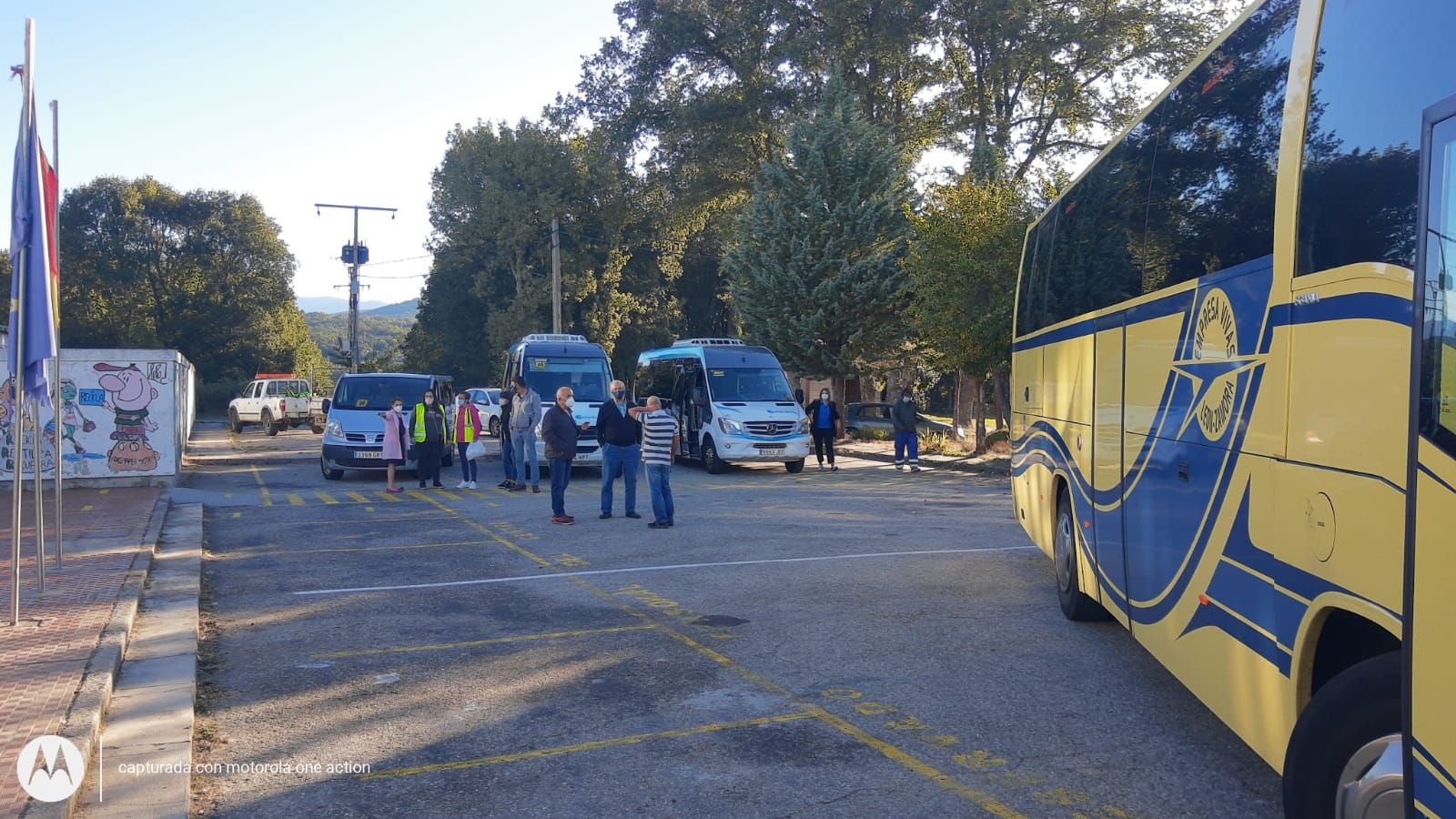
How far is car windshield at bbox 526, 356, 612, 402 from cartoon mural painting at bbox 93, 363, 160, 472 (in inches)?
271

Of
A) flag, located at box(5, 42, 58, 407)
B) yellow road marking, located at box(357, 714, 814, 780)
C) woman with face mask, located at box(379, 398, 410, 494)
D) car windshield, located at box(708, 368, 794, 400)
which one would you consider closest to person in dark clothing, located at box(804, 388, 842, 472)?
car windshield, located at box(708, 368, 794, 400)

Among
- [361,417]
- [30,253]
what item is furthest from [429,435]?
[30,253]

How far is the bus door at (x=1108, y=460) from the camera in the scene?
21.5 ft

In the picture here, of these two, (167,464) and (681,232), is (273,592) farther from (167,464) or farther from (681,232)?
(681,232)

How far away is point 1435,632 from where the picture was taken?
2861mm

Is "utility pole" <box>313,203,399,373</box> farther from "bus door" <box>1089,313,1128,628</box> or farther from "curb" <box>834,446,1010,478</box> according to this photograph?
"bus door" <box>1089,313,1128,628</box>

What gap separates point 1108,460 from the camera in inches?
268

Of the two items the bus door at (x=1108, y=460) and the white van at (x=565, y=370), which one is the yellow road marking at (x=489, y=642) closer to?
the bus door at (x=1108, y=460)

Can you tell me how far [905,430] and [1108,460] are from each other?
16.6 metres

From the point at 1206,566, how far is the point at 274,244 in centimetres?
6795

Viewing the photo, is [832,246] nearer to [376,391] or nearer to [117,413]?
[376,391]

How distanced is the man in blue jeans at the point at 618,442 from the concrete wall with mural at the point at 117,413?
26.7 ft

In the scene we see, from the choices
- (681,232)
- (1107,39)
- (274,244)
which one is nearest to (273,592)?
(1107,39)

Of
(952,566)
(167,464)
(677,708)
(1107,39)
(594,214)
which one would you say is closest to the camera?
(677,708)
